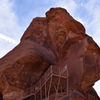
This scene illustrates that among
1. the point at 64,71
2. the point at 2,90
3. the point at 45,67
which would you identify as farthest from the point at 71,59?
the point at 2,90

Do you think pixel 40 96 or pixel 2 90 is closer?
pixel 40 96

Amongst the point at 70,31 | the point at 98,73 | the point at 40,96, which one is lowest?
the point at 40,96

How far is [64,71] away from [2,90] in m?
8.37

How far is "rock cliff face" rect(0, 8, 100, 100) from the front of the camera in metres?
20.7

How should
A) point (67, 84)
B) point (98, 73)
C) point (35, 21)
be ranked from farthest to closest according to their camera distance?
point (35, 21) → point (98, 73) → point (67, 84)

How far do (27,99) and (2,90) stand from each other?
336cm

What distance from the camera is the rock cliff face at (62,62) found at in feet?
67.8

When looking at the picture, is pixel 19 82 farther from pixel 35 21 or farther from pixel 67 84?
pixel 35 21

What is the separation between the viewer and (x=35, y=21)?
34969mm

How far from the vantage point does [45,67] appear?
84.1 feet

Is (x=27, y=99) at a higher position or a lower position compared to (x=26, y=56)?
lower

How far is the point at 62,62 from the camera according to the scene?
24109 millimetres

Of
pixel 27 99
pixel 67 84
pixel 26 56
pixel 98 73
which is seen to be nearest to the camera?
pixel 67 84

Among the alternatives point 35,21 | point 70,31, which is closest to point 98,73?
point 70,31
